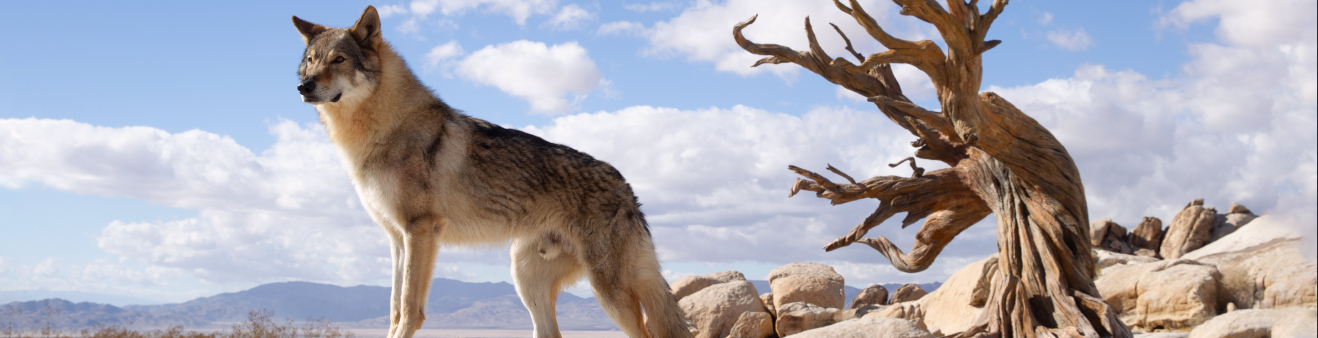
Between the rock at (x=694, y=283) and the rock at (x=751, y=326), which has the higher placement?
the rock at (x=694, y=283)

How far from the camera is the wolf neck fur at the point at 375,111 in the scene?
559cm

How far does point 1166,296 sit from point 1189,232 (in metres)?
10.4

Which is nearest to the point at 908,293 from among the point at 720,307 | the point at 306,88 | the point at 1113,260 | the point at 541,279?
the point at 1113,260

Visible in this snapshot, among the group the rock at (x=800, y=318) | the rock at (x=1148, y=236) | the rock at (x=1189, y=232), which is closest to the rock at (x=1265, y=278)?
the rock at (x=800, y=318)

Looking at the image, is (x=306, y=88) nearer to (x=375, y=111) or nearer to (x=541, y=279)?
(x=375, y=111)

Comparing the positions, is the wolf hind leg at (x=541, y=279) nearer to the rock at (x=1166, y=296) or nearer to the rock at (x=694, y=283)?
the rock at (x=694, y=283)

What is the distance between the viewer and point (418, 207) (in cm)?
535

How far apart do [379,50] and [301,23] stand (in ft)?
2.33

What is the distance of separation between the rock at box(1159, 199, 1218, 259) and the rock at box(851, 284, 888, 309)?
366 inches

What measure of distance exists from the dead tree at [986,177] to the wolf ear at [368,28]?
452 centimetres

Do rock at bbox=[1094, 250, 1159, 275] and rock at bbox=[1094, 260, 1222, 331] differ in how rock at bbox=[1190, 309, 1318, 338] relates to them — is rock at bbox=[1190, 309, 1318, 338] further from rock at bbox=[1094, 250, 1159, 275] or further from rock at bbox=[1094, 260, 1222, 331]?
rock at bbox=[1094, 250, 1159, 275]

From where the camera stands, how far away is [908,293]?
14805mm

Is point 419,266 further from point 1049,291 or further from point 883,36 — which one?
point 1049,291

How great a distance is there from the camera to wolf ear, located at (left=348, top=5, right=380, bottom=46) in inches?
222
